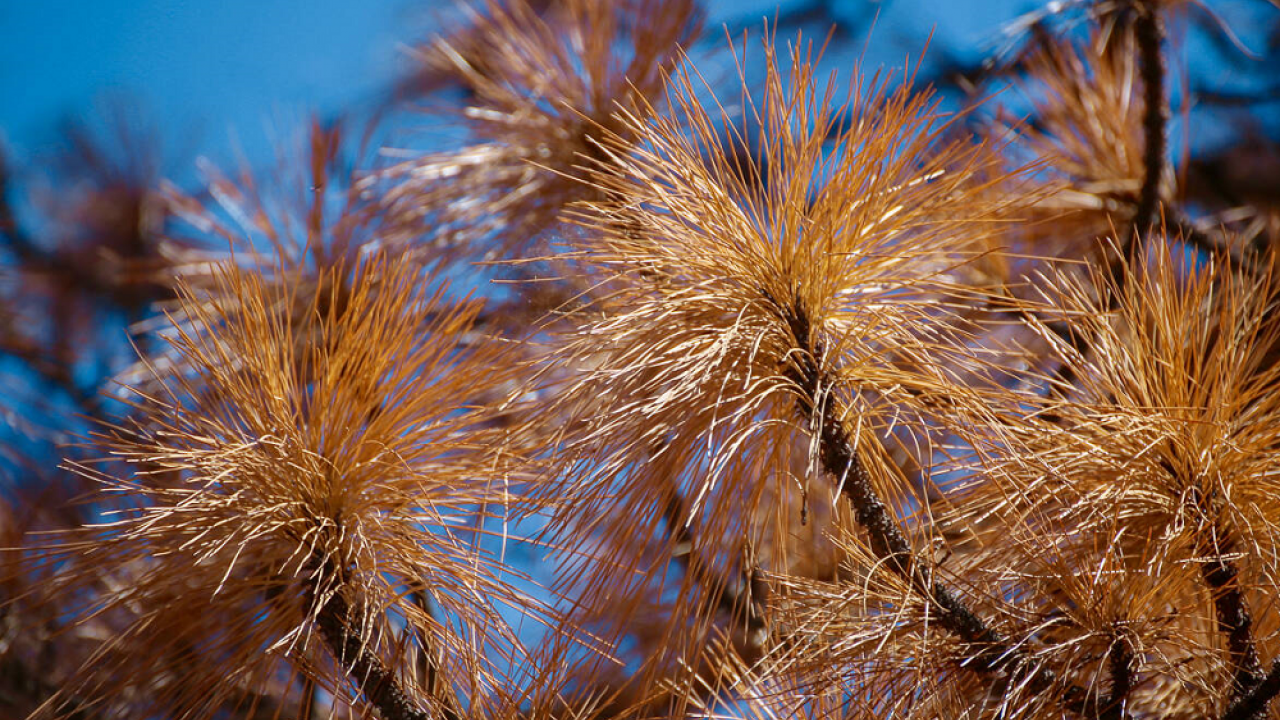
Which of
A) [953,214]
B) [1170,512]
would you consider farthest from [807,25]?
[1170,512]

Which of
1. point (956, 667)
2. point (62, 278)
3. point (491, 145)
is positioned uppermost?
point (491, 145)

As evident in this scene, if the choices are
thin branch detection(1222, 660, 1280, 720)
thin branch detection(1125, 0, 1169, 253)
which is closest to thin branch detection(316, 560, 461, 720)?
thin branch detection(1222, 660, 1280, 720)

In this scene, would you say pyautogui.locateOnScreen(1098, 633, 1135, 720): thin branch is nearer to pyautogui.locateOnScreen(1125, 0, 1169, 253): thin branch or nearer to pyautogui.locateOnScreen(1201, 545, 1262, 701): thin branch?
pyautogui.locateOnScreen(1201, 545, 1262, 701): thin branch

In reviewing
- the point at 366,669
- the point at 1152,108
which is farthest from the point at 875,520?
the point at 1152,108

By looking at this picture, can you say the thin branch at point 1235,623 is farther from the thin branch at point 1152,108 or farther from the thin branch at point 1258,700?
the thin branch at point 1152,108

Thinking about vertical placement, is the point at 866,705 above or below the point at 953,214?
below

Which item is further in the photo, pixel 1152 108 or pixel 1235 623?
pixel 1152 108

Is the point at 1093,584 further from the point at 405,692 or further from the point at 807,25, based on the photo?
the point at 807,25

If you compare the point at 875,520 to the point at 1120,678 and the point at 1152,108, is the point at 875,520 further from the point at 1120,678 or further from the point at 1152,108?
the point at 1152,108

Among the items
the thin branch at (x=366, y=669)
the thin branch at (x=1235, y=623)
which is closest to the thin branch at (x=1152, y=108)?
the thin branch at (x=1235, y=623)

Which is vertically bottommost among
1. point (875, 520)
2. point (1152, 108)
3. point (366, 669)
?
point (366, 669)

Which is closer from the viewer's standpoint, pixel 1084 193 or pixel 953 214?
pixel 953 214
